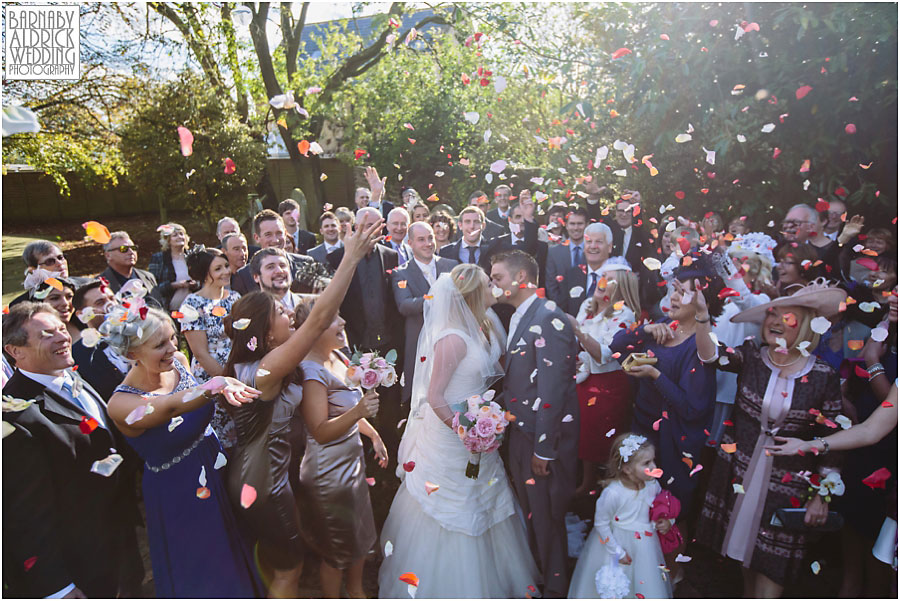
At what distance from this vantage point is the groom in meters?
3.47

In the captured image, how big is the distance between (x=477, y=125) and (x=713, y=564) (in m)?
11.1

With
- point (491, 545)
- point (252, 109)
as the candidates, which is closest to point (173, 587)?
point (491, 545)

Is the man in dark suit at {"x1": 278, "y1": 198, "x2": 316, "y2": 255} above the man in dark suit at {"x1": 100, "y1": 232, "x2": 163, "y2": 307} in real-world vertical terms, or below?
above

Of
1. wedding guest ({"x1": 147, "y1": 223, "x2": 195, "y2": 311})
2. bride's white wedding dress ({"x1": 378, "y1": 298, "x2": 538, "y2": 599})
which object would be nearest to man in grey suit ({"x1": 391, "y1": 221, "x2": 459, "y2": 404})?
bride's white wedding dress ({"x1": 378, "y1": 298, "x2": 538, "y2": 599})

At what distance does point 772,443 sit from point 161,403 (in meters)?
3.23

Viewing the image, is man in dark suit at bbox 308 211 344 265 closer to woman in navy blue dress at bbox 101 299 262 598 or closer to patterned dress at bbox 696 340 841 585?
woman in navy blue dress at bbox 101 299 262 598

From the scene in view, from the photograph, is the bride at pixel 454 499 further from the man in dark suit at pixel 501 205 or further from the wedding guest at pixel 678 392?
the man in dark suit at pixel 501 205

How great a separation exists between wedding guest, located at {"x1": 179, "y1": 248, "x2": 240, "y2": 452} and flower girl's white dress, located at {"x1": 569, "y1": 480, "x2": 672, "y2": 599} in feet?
7.93

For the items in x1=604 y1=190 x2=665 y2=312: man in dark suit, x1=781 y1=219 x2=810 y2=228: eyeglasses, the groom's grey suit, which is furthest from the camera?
x1=604 y1=190 x2=665 y2=312: man in dark suit

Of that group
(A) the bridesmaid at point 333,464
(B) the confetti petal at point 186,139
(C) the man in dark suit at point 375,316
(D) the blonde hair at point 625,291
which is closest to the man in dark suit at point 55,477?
(A) the bridesmaid at point 333,464

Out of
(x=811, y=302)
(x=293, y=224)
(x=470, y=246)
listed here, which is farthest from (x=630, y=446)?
(x=293, y=224)

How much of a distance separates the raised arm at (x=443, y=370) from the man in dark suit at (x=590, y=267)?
1954mm

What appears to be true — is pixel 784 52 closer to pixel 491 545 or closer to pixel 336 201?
pixel 491 545

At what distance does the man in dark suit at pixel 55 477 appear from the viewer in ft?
8.93
